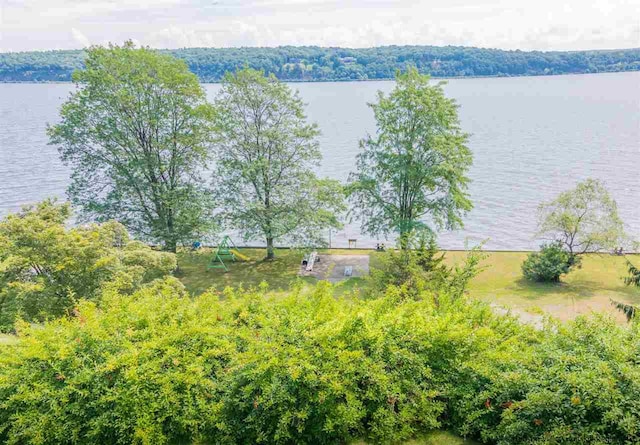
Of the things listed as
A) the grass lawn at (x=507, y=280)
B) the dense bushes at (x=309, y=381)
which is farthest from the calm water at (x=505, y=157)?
the dense bushes at (x=309, y=381)

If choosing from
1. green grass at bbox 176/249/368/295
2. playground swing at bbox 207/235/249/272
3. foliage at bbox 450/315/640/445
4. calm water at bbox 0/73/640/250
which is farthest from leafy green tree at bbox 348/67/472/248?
foliage at bbox 450/315/640/445

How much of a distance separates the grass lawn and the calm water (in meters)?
2.51

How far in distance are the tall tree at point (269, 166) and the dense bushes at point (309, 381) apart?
16.3 m

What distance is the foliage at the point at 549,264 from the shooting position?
73.9 feet

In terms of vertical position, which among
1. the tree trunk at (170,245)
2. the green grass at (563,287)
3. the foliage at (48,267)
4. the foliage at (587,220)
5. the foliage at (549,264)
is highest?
the foliage at (48,267)

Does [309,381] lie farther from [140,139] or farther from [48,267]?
[140,139]

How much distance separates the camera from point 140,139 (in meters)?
23.4

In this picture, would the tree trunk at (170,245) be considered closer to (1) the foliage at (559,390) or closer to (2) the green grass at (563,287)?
(2) the green grass at (563,287)

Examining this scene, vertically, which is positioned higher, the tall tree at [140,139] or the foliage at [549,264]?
the tall tree at [140,139]

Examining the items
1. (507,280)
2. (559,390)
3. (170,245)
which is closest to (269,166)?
(170,245)

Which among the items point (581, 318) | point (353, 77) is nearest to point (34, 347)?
point (581, 318)

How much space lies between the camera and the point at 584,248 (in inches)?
926

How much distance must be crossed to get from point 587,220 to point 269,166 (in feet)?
51.2

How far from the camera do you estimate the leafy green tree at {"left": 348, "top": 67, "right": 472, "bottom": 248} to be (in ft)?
78.6
